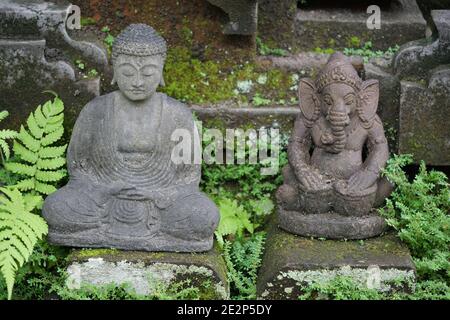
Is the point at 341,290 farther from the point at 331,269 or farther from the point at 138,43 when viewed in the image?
the point at 138,43

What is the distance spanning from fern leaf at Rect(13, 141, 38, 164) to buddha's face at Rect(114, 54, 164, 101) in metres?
0.94

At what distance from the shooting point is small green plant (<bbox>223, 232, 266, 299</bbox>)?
6.57 meters

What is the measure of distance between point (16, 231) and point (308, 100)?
2310 millimetres

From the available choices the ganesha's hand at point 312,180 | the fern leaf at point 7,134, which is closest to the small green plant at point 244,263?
the ganesha's hand at point 312,180

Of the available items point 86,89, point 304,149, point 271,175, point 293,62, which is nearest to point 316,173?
point 304,149

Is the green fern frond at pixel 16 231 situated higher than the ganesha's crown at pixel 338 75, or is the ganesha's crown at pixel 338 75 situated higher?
the ganesha's crown at pixel 338 75

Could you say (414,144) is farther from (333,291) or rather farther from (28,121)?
(28,121)

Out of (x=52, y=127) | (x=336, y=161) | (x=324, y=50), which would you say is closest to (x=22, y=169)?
(x=52, y=127)

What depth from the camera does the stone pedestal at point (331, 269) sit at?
639cm

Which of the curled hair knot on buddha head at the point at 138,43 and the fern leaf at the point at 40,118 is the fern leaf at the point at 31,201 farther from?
the curled hair knot on buddha head at the point at 138,43

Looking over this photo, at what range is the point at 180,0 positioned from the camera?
7.68m

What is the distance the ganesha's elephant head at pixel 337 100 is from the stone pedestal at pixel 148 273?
1.33 metres

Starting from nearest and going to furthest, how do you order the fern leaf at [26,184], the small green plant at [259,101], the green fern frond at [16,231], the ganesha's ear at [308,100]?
the green fern frond at [16,231] < the fern leaf at [26,184] < the ganesha's ear at [308,100] < the small green plant at [259,101]

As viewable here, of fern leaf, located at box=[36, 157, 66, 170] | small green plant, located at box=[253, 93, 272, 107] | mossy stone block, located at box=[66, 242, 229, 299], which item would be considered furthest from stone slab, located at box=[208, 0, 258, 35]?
mossy stone block, located at box=[66, 242, 229, 299]
